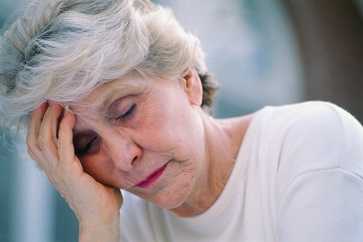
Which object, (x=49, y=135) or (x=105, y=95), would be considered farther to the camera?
(x=49, y=135)

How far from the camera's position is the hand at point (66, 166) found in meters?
1.85

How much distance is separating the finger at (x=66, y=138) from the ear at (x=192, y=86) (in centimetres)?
31

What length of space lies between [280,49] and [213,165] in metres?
2.71

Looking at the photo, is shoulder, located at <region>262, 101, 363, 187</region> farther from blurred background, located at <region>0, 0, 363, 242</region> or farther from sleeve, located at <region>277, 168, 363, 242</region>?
blurred background, located at <region>0, 0, 363, 242</region>

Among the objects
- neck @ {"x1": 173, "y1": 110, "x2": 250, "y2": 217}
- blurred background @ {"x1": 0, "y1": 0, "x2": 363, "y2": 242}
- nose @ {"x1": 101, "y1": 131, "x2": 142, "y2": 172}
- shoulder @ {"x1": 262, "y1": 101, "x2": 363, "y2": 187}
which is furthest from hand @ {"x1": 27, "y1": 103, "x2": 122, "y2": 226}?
blurred background @ {"x1": 0, "y1": 0, "x2": 363, "y2": 242}

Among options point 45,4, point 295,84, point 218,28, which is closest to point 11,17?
point 45,4

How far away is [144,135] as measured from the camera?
5.90 ft

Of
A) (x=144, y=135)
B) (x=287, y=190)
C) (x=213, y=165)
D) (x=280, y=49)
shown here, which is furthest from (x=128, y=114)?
(x=280, y=49)

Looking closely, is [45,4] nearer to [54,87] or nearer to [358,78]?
[54,87]

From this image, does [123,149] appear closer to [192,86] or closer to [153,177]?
[153,177]

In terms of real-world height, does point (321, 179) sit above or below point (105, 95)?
below

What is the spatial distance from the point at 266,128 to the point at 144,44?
1.42 feet

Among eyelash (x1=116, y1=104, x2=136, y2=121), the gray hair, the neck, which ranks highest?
the gray hair

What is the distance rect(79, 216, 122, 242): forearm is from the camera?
6.50 feet
